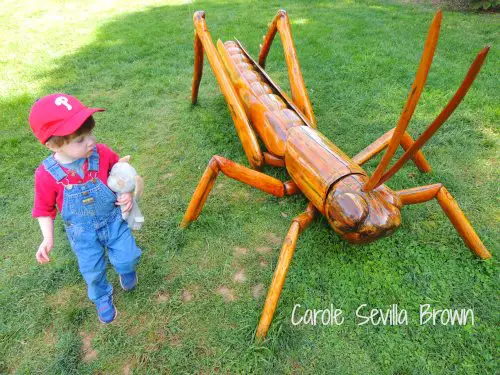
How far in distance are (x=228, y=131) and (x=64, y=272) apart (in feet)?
8.37

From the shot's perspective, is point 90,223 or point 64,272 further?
point 64,272

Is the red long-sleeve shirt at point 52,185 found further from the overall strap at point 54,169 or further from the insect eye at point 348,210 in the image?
the insect eye at point 348,210

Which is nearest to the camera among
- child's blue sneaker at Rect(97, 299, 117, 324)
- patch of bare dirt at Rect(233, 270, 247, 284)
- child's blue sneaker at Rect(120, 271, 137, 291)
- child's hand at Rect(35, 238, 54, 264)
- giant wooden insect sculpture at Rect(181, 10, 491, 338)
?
giant wooden insect sculpture at Rect(181, 10, 491, 338)

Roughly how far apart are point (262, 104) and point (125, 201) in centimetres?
178

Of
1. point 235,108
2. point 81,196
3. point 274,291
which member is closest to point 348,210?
point 274,291

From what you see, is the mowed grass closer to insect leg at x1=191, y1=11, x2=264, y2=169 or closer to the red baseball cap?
insect leg at x1=191, y1=11, x2=264, y2=169

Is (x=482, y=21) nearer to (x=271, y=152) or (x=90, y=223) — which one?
(x=271, y=152)

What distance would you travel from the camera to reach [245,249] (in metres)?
3.05

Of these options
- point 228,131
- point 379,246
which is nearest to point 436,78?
point 228,131

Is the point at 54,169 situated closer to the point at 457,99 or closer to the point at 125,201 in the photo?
the point at 125,201

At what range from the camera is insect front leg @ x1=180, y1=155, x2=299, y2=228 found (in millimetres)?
2812

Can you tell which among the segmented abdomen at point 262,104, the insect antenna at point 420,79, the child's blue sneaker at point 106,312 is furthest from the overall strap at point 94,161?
the insect antenna at point 420,79

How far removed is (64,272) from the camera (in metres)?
2.91

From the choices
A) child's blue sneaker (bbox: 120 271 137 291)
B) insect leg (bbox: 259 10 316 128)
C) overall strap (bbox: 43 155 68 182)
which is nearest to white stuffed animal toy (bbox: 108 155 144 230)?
overall strap (bbox: 43 155 68 182)
